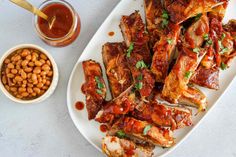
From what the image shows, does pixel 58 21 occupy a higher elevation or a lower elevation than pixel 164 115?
higher

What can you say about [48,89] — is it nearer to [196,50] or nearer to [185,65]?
[185,65]

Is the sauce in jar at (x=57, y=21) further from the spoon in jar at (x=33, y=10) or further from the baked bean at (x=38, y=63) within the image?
the baked bean at (x=38, y=63)

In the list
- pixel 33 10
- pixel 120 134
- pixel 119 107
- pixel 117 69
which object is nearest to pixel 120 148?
pixel 120 134

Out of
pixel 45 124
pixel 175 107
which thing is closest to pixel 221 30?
pixel 175 107

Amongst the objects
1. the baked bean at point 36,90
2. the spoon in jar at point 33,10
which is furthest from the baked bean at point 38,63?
the spoon in jar at point 33,10

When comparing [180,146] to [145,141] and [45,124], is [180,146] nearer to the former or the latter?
[145,141]

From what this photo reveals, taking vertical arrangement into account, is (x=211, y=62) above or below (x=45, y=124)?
above
